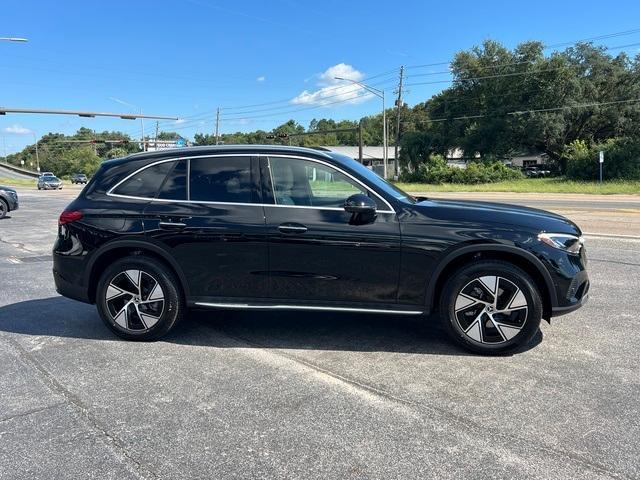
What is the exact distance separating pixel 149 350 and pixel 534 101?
59777 millimetres

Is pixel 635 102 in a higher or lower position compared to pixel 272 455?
higher

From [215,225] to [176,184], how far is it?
1.93 ft

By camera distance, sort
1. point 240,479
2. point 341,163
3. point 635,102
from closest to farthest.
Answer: point 240,479
point 341,163
point 635,102

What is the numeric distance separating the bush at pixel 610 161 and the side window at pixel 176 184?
4520 centimetres

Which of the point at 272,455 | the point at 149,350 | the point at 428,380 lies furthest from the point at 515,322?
the point at 149,350

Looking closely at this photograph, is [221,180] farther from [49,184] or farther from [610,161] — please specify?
[49,184]

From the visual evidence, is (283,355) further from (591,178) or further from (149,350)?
(591,178)

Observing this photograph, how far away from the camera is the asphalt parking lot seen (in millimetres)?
2816

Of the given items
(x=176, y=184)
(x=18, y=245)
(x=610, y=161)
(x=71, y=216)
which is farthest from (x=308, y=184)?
(x=610, y=161)

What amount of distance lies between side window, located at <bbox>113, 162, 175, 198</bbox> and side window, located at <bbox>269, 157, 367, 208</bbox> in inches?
40.6

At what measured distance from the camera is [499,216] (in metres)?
4.30

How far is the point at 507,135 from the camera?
59.2m

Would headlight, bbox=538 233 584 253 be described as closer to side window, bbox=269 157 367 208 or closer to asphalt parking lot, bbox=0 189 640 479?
asphalt parking lot, bbox=0 189 640 479

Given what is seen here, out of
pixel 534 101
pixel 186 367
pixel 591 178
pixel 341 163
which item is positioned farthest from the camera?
pixel 534 101
